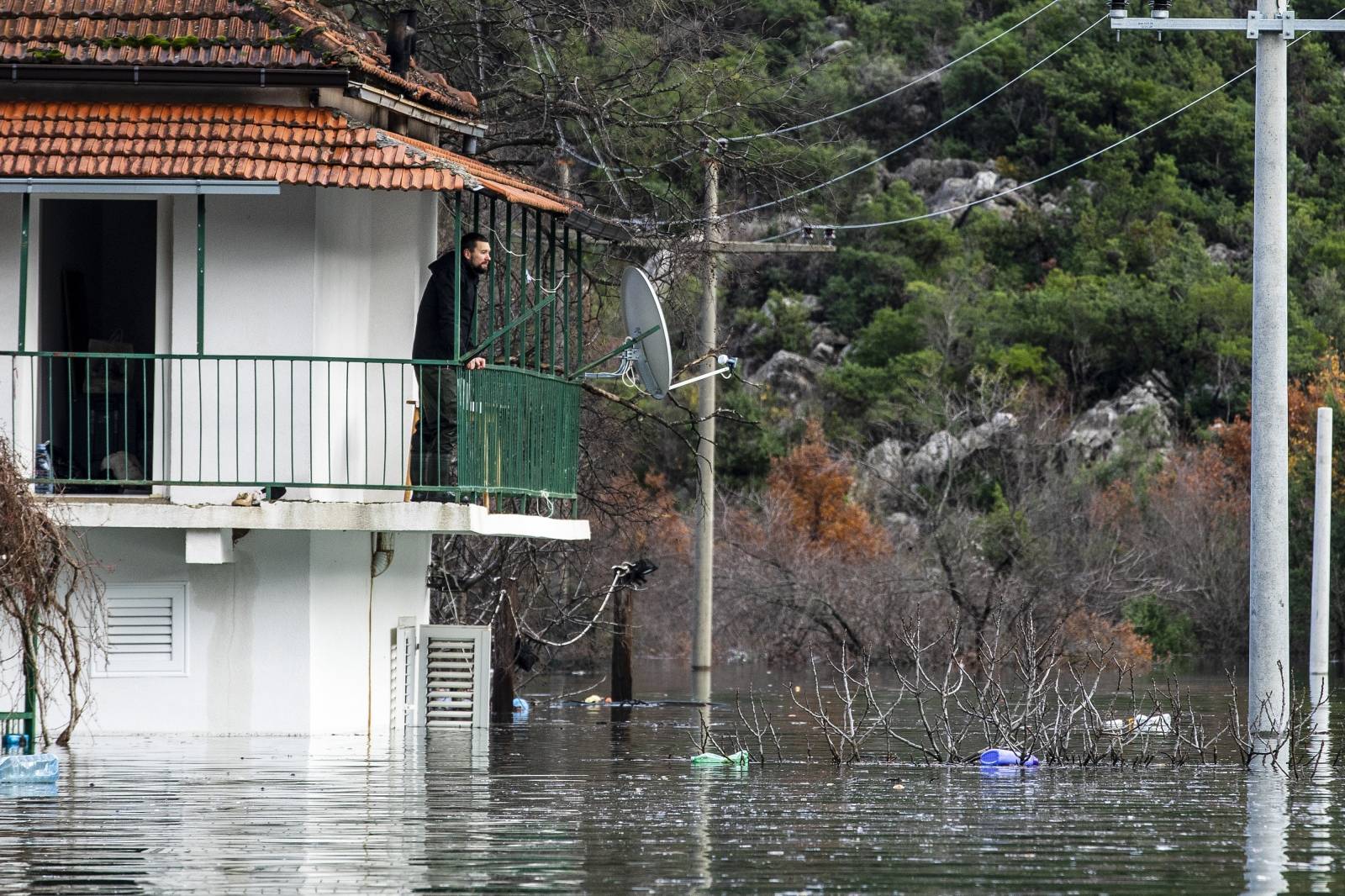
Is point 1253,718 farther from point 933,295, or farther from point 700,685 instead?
point 933,295

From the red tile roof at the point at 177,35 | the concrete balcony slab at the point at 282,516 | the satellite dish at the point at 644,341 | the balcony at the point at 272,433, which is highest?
the red tile roof at the point at 177,35

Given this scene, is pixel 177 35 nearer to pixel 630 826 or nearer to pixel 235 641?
pixel 235 641

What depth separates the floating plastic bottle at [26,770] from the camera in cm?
1413

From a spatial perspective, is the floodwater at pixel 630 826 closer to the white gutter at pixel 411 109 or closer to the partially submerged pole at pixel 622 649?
the white gutter at pixel 411 109

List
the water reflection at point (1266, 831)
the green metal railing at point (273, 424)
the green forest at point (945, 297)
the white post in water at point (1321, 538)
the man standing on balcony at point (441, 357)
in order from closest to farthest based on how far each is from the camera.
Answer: the water reflection at point (1266, 831), the green metal railing at point (273, 424), the man standing on balcony at point (441, 357), the green forest at point (945, 297), the white post in water at point (1321, 538)

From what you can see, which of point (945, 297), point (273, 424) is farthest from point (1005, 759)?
point (945, 297)

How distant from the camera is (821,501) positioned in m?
64.8

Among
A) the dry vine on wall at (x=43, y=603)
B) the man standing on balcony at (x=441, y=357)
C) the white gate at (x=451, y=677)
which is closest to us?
the dry vine on wall at (x=43, y=603)

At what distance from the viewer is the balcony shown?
17.2 metres

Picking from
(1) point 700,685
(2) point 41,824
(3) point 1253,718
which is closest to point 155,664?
(2) point 41,824

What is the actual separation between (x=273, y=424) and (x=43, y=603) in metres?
2.74

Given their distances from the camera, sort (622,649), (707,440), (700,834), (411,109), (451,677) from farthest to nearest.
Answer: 1. (622,649)
2. (707,440)
3. (451,677)
4. (411,109)
5. (700,834)

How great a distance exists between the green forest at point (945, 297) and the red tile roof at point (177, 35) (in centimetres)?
727

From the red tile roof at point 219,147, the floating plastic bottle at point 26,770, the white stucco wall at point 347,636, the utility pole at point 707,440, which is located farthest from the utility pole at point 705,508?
the floating plastic bottle at point 26,770
